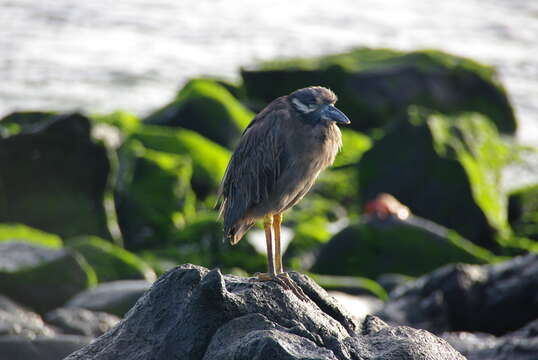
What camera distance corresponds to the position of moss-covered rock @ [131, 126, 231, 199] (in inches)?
712

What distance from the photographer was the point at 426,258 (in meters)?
14.5

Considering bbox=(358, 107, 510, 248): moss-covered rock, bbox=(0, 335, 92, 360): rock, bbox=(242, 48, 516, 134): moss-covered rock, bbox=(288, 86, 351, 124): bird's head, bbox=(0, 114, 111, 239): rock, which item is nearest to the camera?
bbox=(288, 86, 351, 124): bird's head

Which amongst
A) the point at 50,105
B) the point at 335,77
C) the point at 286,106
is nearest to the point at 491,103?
the point at 335,77

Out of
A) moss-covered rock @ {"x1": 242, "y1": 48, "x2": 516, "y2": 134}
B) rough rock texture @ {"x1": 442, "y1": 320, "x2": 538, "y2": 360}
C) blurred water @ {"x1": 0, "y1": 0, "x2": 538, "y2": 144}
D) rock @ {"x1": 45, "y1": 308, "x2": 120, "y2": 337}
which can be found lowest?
blurred water @ {"x1": 0, "y1": 0, "x2": 538, "y2": 144}

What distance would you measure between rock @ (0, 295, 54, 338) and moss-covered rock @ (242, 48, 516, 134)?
40.5 ft

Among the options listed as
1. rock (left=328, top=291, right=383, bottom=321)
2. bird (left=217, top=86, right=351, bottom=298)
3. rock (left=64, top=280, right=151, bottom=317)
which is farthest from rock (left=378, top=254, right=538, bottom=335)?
bird (left=217, top=86, right=351, bottom=298)

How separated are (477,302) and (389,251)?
351 cm

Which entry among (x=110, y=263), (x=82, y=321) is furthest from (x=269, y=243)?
(x=110, y=263)

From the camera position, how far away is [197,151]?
18344 mm

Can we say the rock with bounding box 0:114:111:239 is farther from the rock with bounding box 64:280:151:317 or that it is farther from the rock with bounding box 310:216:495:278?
the rock with bounding box 310:216:495:278

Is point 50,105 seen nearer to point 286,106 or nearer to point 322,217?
point 322,217

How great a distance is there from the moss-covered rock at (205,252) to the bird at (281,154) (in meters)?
7.37

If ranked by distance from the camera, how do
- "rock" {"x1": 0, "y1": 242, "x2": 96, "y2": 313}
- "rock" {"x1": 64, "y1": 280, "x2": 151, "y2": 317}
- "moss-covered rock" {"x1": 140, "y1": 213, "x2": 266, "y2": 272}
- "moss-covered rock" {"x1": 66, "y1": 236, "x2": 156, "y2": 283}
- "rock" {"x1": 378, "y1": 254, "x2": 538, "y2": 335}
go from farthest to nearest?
"moss-covered rock" {"x1": 140, "y1": 213, "x2": 266, "y2": 272}, "moss-covered rock" {"x1": 66, "y1": 236, "x2": 156, "y2": 283}, "rock" {"x1": 0, "y1": 242, "x2": 96, "y2": 313}, "rock" {"x1": 64, "y1": 280, "x2": 151, "y2": 317}, "rock" {"x1": 378, "y1": 254, "x2": 538, "y2": 335}

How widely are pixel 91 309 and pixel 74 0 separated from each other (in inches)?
975
